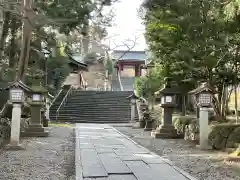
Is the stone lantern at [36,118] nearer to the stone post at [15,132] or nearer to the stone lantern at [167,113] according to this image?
the stone post at [15,132]

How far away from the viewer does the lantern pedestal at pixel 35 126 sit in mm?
14318

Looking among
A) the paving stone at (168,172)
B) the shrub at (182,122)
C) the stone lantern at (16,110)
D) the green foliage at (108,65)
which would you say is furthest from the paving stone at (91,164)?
the green foliage at (108,65)

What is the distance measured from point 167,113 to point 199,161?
19.7ft

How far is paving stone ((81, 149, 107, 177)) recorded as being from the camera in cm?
699

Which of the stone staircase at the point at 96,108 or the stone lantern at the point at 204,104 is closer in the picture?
the stone lantern at the point at 204,104

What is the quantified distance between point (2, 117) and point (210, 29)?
23.9ft

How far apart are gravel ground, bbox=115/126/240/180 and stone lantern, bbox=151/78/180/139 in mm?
2220

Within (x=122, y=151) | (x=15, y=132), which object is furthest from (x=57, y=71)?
(x=122, y=151)

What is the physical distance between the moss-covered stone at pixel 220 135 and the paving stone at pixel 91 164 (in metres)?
3.51

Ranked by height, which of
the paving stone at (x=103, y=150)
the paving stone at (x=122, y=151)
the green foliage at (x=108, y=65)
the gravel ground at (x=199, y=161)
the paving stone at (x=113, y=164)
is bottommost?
the gravel ground at (x=199, y=161)

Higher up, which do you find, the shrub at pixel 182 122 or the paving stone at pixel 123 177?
the shrub at pixel 182 122

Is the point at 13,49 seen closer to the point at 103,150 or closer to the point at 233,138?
the point at 103,150

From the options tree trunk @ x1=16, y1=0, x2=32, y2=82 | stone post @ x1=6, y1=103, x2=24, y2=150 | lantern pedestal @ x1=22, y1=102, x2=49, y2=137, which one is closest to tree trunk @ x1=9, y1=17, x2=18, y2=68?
lantern pedestal @ x1=22, y1=102, x2=49, y2=137

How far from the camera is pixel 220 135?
1108 centimetres
